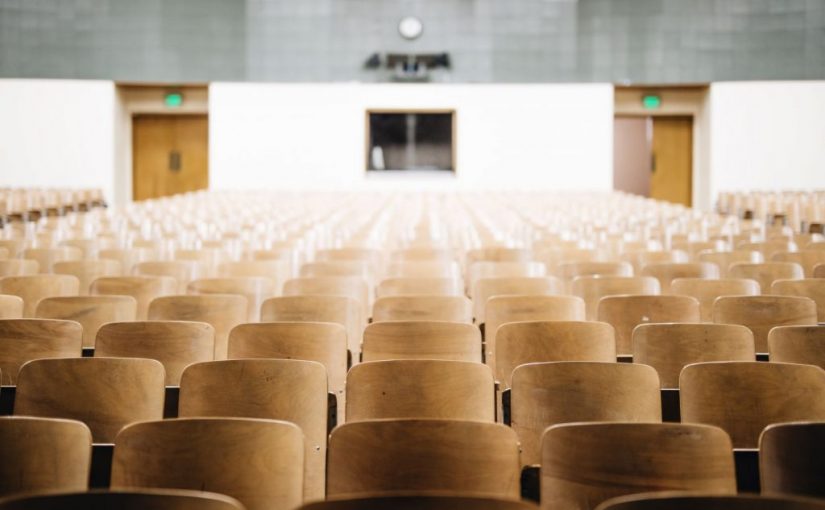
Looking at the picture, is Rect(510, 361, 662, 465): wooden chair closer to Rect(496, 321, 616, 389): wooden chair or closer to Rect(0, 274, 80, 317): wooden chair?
Rect(496, 321, 616, 389): wooden chair

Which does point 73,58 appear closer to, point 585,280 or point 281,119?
point 281,119

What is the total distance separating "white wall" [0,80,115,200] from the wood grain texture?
15460 mm

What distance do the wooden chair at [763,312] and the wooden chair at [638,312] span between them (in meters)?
0.12

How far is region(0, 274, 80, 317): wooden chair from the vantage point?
14.8 feet

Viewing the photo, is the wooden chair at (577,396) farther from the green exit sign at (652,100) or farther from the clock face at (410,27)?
the green exit sign at (652,100)

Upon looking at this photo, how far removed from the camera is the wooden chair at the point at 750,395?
2531 mm

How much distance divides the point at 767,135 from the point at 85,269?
15936 mm

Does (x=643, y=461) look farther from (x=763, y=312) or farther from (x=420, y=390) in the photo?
(x=763, y=312)

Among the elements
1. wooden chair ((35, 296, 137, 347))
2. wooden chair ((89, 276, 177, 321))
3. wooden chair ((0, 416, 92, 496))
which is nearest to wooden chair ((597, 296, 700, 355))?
wooden chair ((35, 296, 137, 347))

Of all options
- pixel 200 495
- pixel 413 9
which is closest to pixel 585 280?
pixel 200 495

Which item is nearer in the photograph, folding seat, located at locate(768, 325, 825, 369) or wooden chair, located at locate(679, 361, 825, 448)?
wooden chair, located at locate(679, 361, 825, 448)

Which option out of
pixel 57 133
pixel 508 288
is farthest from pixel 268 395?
pixel 57 133

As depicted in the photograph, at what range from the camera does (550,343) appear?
3217 mm

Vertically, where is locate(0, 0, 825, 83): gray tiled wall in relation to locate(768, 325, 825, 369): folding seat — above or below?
above
